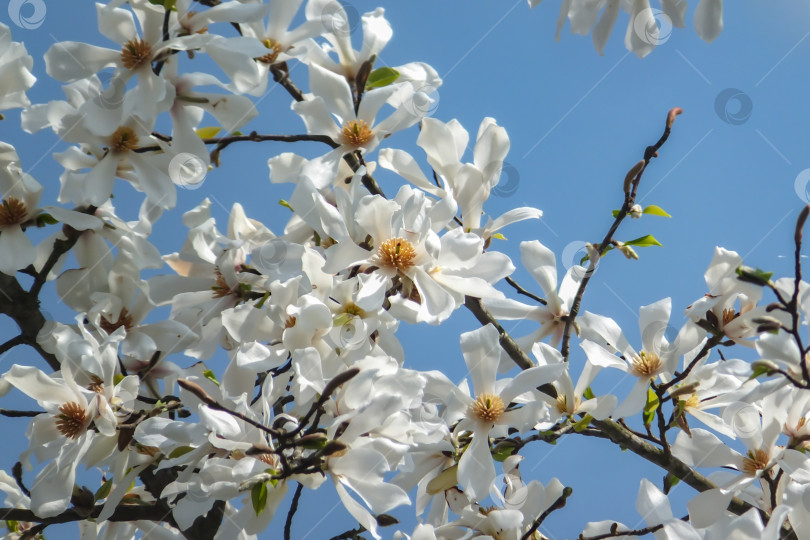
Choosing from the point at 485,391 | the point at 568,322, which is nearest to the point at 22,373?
the point at 485,391

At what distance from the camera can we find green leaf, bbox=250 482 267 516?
0.83 m

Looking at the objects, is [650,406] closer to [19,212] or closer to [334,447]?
[334,447]

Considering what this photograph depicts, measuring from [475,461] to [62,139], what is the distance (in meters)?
0.69

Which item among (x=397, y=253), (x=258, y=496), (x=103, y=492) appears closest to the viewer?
(x=258, y=496)

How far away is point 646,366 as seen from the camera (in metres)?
1.06

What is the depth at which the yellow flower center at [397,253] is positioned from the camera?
943mm

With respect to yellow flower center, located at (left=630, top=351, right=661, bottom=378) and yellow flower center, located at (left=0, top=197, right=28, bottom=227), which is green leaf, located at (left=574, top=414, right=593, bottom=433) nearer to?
yellow flower center, located at (left=630, top=351, right=661, bottom=378)

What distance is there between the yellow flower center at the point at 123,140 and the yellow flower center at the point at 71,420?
14.0 inches

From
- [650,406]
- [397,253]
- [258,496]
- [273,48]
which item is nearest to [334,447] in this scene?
[258,496]

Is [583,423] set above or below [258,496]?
above

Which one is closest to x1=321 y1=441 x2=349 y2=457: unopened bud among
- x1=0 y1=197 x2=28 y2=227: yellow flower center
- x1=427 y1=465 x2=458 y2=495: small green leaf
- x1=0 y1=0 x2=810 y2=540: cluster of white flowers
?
x1=0 y1=0 x2=810 y2=540: cluster of white flowers

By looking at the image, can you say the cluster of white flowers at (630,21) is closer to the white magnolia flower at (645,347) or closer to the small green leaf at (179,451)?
the white magnolia flower at (645,347)

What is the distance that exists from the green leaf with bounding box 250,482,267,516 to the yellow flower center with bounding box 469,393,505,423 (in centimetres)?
29

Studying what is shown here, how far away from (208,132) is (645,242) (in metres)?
0.67
